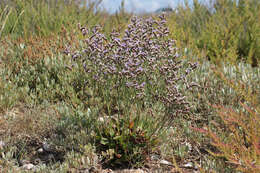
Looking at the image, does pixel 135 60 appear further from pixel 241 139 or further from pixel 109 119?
pixel 241 139

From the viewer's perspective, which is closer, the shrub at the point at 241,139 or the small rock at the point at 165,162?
the shrub at the point at 241,139

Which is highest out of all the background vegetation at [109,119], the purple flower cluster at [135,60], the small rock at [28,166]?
the purple flower cluster at [135,60]

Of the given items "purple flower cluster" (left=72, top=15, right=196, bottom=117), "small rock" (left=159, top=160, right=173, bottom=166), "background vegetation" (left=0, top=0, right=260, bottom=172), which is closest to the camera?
"purple flower cluster" (left=72, top=15, right=196, bottom=117)

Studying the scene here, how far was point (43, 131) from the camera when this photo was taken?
11.1 ft

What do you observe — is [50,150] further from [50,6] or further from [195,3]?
[195,3]

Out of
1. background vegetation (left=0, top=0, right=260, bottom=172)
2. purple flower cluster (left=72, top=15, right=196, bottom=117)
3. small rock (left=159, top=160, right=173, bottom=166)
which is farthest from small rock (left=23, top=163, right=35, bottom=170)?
small rock (left=159, top=160, right=173, bottom=166)

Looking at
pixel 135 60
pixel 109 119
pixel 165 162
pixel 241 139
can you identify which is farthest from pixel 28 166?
pixel 241 139

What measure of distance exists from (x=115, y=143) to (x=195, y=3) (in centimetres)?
567

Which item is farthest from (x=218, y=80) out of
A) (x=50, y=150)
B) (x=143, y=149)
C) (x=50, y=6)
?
(x=50, y=6)

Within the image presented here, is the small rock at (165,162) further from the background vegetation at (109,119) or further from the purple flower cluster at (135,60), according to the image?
the purple flower cluster at (135,60)

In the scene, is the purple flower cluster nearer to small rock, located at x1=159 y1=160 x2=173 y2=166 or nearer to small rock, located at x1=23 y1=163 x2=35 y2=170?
small rock, located at x1=159 y1=160 x2=173 y2=166

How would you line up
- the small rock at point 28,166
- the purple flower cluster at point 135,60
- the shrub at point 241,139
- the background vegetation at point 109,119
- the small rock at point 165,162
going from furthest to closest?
the small rock at point 165,162, the small rock at point 28,166, the background vegetation at point 109,119, the purple flower cluster at point 135,60, the shrub at point 241,139

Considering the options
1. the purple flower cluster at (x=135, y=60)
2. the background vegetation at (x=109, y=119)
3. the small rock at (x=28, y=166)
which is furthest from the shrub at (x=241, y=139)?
the small rock at (x=28, y=166)

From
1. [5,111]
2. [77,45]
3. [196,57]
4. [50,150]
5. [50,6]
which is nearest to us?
[50,150]
